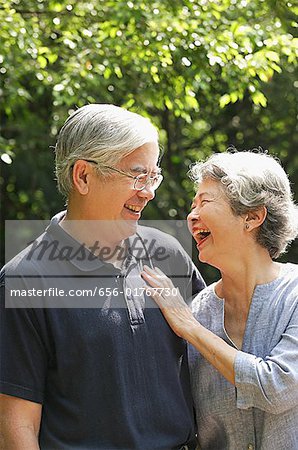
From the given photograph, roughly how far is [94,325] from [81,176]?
427 mm

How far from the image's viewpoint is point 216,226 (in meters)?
2.48

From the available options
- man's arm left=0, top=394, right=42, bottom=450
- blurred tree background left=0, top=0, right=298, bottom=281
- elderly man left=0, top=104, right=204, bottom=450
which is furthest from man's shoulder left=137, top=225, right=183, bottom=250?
blurred tree background left=0, top=0, right=298, bottom=281

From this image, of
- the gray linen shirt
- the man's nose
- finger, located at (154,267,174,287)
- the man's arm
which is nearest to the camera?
the man's arm

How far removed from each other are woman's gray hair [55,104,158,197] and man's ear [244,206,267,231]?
1.18ft

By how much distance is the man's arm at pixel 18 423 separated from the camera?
86.9 inches

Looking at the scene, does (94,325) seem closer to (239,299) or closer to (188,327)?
(188,327)

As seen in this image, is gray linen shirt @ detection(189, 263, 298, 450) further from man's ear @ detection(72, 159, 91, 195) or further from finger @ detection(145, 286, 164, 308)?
man's ear @ detection(72, 159, 91, 195)

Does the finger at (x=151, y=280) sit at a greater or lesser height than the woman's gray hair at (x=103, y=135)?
lesser

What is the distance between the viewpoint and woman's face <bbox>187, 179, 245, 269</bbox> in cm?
248

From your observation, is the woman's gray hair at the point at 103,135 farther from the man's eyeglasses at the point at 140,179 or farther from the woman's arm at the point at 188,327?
the woman's arm at the point at 188,327

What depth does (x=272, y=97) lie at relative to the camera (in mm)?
5898

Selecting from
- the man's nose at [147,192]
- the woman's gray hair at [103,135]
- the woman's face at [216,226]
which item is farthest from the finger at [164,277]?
the woman's gray hair at [103,135]

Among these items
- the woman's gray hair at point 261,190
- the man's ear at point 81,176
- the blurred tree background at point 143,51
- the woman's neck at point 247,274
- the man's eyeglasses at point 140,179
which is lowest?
the blurred tree background at point 143,51

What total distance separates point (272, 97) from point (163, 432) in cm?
391
